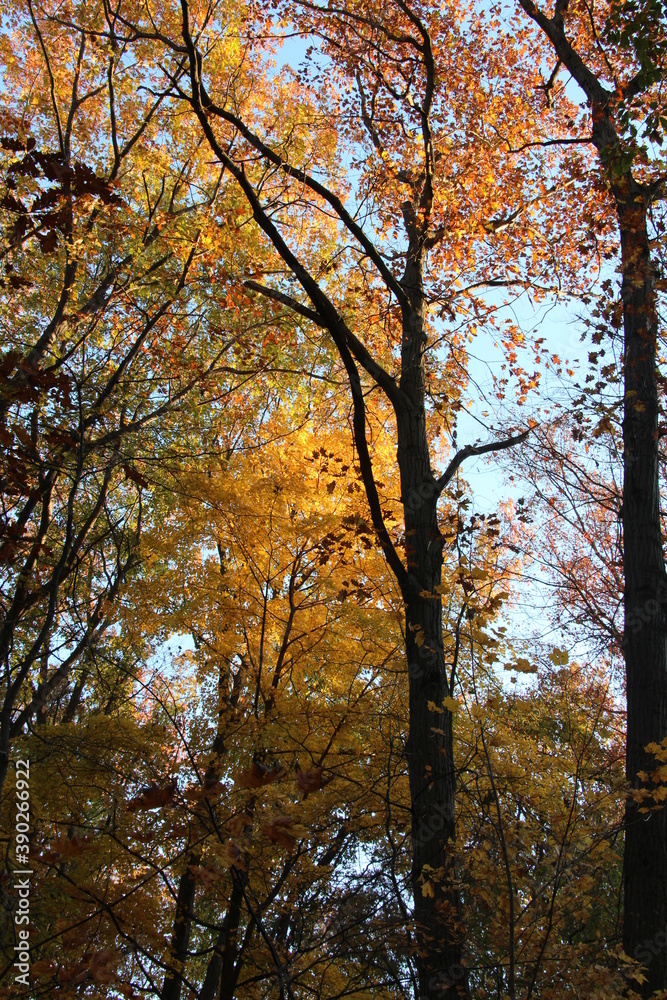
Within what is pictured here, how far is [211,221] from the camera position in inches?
274

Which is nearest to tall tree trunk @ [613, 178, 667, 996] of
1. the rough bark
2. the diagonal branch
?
the rough bark

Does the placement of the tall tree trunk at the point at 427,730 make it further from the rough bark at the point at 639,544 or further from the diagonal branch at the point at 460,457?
the rough bark at the point at 639,544

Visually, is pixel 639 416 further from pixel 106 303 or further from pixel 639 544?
pixel 106 303

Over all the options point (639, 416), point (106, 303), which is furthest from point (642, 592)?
point (106, 303)

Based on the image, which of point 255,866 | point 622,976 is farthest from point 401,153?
point 622,976

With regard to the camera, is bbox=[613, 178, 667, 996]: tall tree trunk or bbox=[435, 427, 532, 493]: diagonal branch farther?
bbox=[435, 427, 532, 493]: diagonal branch

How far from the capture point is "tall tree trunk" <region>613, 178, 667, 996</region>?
4.22 metres

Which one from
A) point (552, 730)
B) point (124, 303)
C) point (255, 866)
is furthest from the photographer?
point (552, 730)

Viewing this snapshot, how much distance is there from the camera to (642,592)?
502 centimetres

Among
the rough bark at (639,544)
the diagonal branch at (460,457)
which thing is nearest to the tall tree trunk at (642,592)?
the rough bark at (639,544)

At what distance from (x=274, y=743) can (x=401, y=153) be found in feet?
19.9

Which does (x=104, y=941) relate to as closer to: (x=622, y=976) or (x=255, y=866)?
(x=255, y=866)

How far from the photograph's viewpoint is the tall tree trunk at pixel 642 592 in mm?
4219

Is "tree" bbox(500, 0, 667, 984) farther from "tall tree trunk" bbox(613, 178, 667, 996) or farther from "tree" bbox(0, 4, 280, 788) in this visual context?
"tree" bbox(0, 4, 280, 788)
